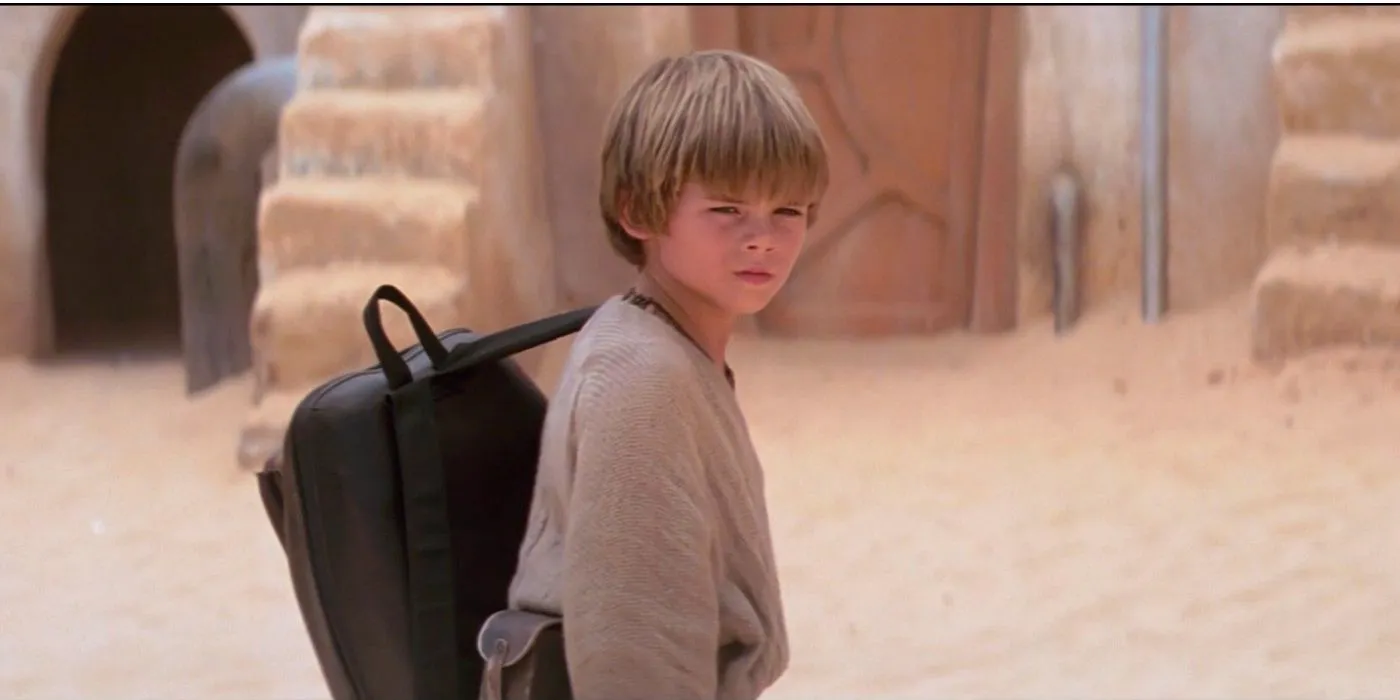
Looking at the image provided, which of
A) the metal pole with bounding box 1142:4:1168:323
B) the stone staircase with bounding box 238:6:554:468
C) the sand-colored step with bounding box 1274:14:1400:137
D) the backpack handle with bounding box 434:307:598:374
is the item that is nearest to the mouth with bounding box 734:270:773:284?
the backpack handle with bounding box 434:307:598:374

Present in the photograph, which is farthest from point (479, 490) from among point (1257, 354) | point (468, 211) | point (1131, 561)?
point (1257, 354)

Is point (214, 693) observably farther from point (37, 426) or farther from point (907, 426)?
point (37, 426)

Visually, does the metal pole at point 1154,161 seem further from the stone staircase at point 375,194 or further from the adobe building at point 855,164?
the stone staircase at point 375,194

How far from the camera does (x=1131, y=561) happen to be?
360 cm

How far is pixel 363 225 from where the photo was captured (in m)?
4.80

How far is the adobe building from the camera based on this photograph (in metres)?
4.78

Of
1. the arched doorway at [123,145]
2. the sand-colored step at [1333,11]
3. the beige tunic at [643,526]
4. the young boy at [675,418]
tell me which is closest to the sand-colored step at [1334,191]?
the sand-colored step at [1333,11]

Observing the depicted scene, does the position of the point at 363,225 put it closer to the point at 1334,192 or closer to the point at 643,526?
the point at 1334,192

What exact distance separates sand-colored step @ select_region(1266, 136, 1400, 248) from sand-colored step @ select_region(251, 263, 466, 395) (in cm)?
259

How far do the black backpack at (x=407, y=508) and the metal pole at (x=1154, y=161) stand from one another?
444cm

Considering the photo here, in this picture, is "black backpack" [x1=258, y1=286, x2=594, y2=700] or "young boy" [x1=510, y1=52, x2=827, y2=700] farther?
"black backpack" [x1=258, y1=286, x2=594, y2=700]

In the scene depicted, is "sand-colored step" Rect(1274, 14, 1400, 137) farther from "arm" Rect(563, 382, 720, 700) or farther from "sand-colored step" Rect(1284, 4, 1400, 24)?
"arm" Rect(563, 382, 720, 700)

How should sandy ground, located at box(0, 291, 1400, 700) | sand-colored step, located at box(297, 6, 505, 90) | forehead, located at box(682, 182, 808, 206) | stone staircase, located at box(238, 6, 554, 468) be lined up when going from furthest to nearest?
sand-colored step, located at box(297, 6, 505, 90)
stone staircase, located at box(238, 6, 554, 468)
sandy ground, located at box(0, 291, 1400, 700)
forehead, located at box(682, 182, 808, 206)

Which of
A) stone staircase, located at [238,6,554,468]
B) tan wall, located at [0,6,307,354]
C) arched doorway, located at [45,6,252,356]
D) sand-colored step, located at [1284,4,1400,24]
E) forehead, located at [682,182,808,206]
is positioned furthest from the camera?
arched doorway, located at [45,6,252,356]
